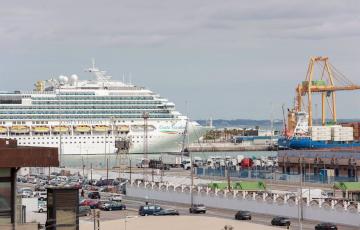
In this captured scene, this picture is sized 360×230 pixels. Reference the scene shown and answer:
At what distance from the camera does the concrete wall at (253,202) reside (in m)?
41.8

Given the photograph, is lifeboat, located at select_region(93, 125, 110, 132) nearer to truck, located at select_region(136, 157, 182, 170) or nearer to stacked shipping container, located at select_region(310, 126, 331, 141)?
truck, located at select_region(136, 157, 182, 170)

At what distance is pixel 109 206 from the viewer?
48688 millimetres

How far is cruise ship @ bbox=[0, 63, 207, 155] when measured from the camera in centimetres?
12812

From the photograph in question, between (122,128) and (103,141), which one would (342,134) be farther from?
(103,141)

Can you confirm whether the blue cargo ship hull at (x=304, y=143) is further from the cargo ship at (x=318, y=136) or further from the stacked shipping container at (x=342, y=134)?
the stacked shipping container at (x=342, y=134)

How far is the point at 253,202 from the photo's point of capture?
48438 millimetres

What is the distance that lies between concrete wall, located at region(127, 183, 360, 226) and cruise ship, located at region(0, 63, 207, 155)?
65601mm

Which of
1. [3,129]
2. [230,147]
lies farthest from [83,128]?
[230,147]

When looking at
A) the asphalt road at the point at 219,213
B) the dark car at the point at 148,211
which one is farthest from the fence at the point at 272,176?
the dark car at the point at 148,211

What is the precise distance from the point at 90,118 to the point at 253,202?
85.0 m

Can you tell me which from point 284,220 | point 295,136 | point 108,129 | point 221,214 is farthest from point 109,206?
point 295,136

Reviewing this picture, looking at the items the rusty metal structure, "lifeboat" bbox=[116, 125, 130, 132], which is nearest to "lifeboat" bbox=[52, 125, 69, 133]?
"lifeboat" bbox=[116, 125, 130, 132]

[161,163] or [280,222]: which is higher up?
[161,163]

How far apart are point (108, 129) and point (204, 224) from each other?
9772 cm
